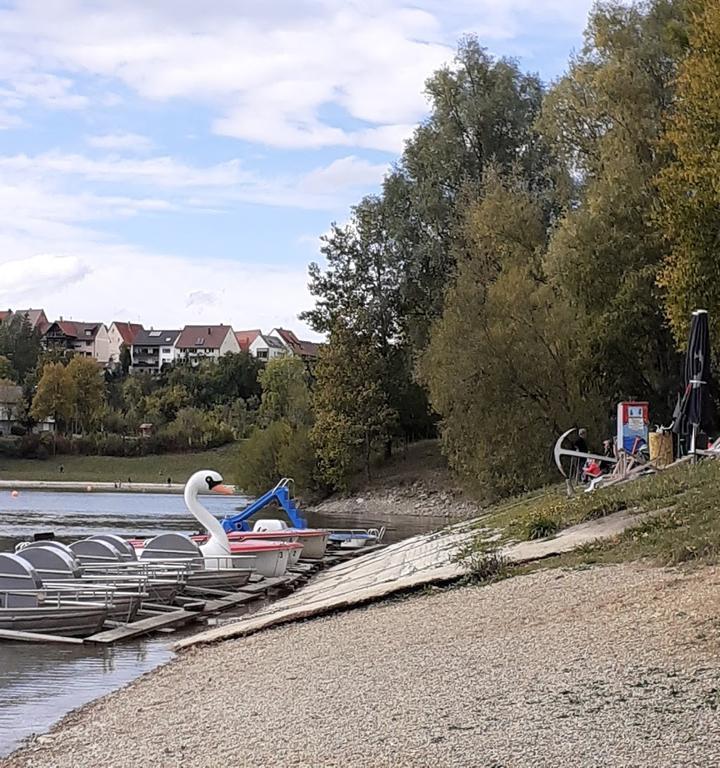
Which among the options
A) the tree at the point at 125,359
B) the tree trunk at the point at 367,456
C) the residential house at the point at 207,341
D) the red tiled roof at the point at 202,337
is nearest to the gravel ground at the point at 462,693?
the tree trunk at the point at 367,456

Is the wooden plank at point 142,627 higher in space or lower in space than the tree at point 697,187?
lower

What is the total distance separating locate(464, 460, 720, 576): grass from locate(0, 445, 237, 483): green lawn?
248 ft

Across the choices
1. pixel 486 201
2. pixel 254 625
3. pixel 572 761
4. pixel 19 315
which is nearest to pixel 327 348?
pixel 486 201

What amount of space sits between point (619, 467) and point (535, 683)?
15.9m

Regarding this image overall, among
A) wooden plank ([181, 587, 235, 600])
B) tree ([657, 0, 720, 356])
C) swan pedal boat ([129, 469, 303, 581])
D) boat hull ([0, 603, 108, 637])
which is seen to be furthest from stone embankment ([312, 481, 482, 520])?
boat hull ([0, 603, 108, 637])

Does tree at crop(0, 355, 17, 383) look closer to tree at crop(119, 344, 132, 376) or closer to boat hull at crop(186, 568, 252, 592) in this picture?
tree at crop(119, 344, 132, 376)

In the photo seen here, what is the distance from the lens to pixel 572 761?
7.38 metres

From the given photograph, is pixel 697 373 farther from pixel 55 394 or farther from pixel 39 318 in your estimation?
pixel 39 318

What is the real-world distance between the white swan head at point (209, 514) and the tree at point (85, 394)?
85102mm

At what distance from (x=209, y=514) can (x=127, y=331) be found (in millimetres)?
161604

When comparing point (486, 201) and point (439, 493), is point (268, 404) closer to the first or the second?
point (439, 493)

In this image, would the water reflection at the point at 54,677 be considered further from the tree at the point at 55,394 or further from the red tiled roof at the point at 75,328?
the red tiled roof at the point at 75,328

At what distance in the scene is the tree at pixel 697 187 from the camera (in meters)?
24.7

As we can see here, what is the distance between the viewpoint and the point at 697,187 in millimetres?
25578
